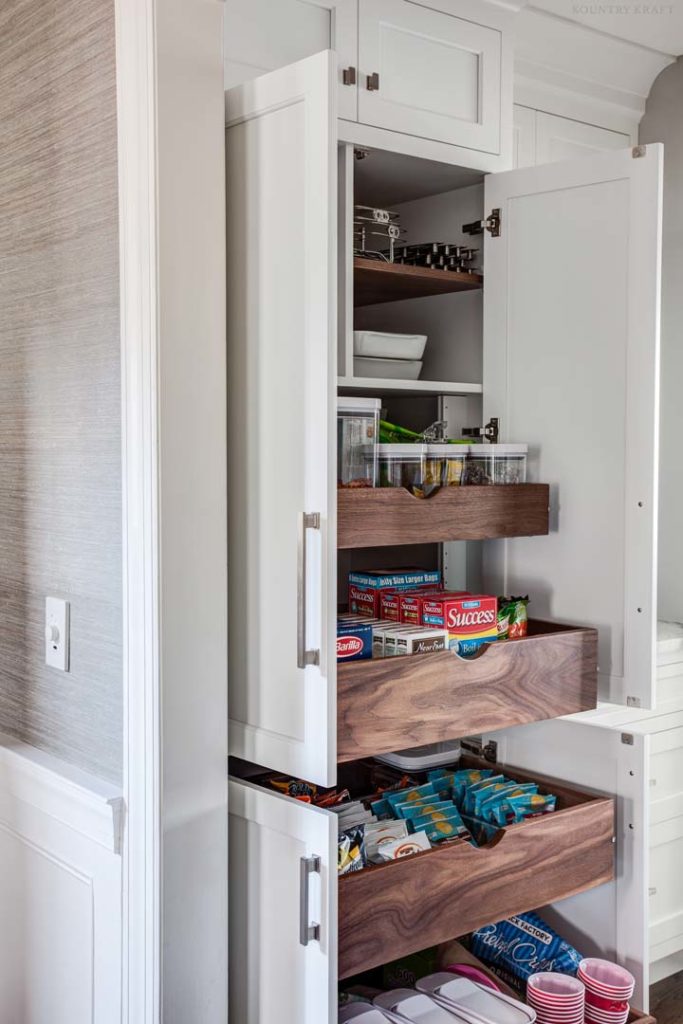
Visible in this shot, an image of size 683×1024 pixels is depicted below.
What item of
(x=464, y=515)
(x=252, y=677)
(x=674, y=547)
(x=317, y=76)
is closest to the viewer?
(x=317, y=76)

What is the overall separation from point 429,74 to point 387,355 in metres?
0.52

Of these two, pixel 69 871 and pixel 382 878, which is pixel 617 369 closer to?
pixel 382 878

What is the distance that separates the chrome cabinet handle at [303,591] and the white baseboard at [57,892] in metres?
0.32

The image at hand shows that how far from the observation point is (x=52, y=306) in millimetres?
1534

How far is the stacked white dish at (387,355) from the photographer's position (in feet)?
6.17

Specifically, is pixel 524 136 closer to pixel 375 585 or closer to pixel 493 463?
pixel 493 463

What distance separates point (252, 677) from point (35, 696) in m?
0.38

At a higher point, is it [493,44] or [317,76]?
[493,44]

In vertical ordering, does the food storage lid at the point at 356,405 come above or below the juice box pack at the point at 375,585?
above

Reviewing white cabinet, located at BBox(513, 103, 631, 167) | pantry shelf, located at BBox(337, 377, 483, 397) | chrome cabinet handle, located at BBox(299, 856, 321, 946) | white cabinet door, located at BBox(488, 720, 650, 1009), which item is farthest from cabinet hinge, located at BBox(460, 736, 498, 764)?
white cabinet, located at BBox(513, 103, 631, 167)

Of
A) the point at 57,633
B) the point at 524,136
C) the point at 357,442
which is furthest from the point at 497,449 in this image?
the point at 524,136

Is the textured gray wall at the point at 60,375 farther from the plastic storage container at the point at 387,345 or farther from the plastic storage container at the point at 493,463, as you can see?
the plastic storage container at the point at 493,463

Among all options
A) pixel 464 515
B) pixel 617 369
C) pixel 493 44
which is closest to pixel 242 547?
pixel 464 515

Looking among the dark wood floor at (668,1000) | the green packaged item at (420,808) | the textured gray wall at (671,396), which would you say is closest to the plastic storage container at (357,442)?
the green packaged item at (420,808)
